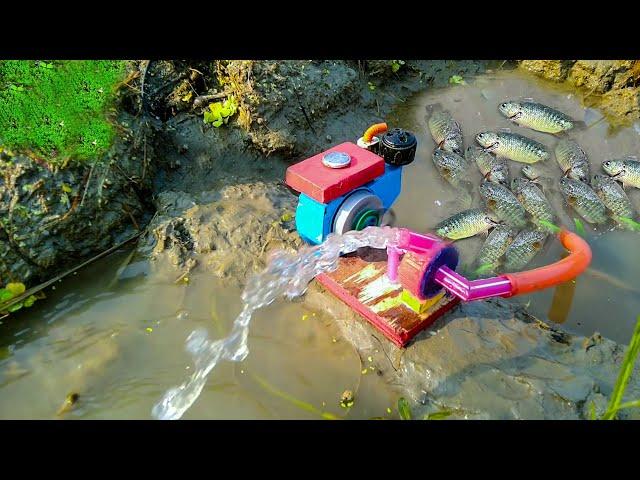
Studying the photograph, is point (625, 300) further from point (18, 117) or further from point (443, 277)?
point (18, 117)

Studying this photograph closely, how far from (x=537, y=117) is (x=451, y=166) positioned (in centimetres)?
133

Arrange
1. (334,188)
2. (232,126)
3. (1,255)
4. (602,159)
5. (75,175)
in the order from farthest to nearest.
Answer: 1. (602,159)
2. (232,126)
3. (75,175)
4. (1,255)
5. (334,188)

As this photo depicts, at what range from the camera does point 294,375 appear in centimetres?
315

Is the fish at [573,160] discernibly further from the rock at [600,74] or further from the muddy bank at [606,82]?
the rock at [600,74]

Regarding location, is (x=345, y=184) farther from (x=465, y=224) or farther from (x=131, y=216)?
(x=131, y=216)

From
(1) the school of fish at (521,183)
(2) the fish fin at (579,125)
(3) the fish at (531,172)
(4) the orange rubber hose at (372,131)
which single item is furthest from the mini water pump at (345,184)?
(2) the fish fin at (579,125)

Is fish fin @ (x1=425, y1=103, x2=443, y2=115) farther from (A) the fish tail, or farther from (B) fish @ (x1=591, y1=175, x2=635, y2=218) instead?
(B) fish @ (x1=591, y1=175, x2=635, y2=218)

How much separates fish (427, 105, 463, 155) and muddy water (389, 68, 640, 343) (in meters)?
0.10

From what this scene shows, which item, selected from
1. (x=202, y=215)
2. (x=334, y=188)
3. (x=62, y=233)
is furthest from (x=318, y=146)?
(x=62, y=233)

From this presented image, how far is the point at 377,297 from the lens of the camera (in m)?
3.39

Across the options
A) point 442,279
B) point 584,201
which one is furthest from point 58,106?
point 584,201

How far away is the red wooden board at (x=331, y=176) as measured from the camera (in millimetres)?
3244

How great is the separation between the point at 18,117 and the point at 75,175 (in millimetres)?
639

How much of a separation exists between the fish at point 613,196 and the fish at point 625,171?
9 cm
